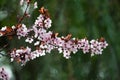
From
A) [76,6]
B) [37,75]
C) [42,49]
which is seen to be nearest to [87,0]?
[76,6]

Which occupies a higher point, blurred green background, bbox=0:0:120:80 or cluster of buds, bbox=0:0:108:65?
blurred green background, bbox=0:0:120:80

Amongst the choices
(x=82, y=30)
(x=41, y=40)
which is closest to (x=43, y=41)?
(x=41, y=40)

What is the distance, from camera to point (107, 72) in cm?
345

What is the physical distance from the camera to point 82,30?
3.30m

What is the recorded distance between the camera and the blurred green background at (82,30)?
327 centimetres

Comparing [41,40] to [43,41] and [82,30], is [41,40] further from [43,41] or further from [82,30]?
[82,30]

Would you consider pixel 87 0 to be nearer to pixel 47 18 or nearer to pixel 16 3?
pixel 16 3

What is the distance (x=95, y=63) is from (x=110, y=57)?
0.16m

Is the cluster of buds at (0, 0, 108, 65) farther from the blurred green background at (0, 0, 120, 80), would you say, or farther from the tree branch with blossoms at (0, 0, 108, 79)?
the blurred green background at (0, 0, 120, 80)

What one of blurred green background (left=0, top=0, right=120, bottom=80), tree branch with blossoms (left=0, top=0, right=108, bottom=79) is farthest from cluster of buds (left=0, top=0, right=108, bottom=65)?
blurred green background (left=0, top=0, right=120, bottom=80)

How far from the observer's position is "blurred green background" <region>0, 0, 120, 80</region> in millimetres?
3270

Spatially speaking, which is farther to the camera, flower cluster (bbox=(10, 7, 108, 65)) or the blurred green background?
the blurred green background

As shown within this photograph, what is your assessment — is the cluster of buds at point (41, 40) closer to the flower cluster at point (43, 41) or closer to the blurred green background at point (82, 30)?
the flower cluster at point (43, 41)

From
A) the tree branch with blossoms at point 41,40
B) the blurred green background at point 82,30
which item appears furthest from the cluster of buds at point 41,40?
the blurred green background at point 82,30
